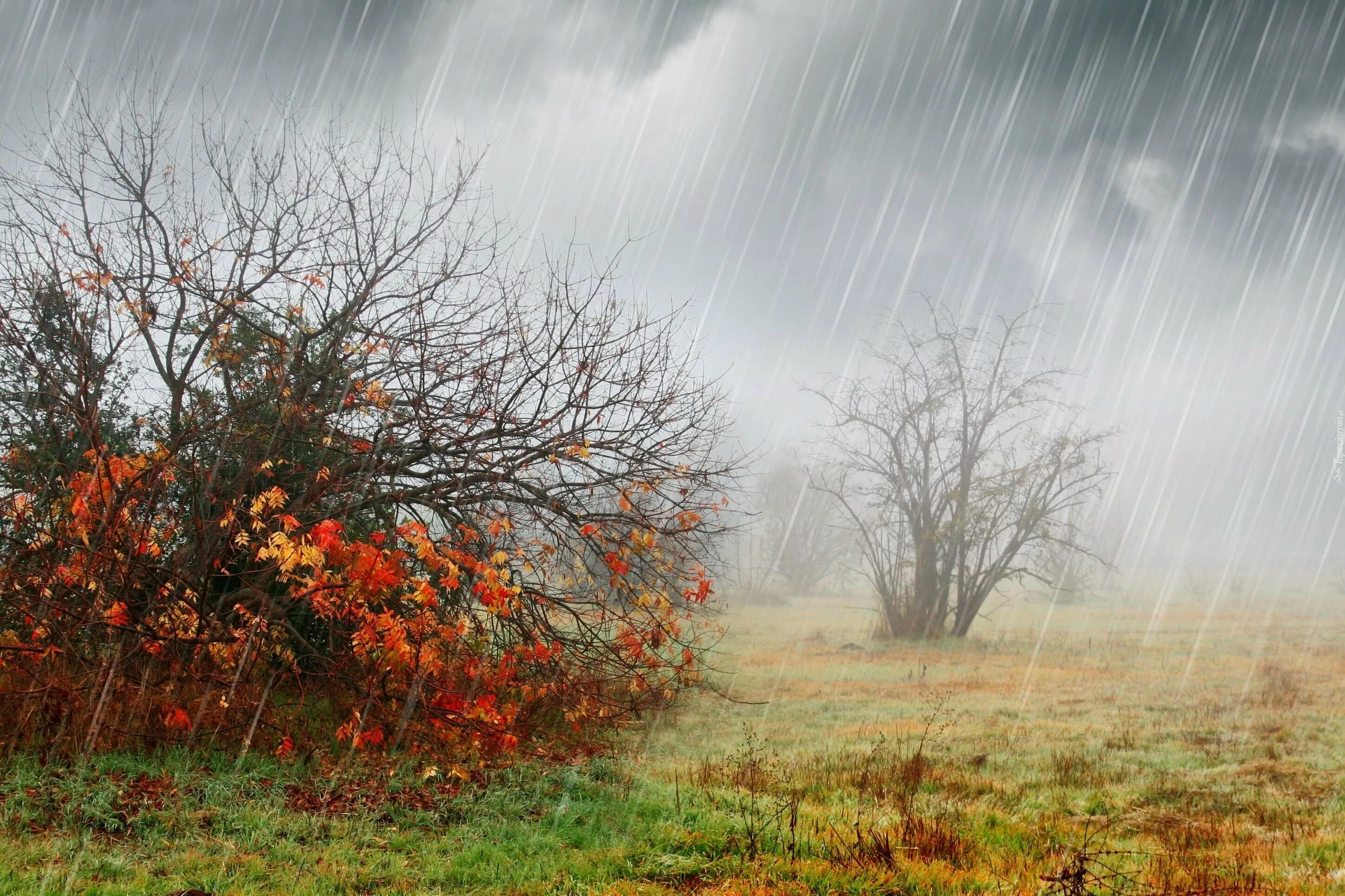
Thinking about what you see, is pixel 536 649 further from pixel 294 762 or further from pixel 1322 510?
pixel 1322 510

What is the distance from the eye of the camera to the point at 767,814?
20.0ft

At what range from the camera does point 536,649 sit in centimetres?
835

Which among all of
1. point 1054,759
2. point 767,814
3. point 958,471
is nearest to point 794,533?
point 958,471

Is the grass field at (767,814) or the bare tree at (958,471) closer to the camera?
the grass field at (767,814)

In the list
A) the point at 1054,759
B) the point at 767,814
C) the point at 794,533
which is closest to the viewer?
the point at 767,814

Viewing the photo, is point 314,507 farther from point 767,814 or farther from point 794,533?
point 794,533

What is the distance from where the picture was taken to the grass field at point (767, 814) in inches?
189

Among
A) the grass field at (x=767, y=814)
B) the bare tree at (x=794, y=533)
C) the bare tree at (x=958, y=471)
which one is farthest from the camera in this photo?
the bare tree at (x=794, y=533)

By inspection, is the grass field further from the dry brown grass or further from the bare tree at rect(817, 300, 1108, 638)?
the bare tree at rect(817, 300, 1108, 638)

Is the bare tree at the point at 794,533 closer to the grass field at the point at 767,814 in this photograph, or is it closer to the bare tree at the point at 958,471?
the bare tree at the point at 958,471

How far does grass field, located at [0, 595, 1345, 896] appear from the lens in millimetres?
4797

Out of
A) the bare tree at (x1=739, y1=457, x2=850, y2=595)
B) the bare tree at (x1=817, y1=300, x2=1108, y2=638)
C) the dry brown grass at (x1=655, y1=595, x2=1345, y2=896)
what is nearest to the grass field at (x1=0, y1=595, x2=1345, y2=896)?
the dry brown grass at (x1=655, y1=595, x2=1345, y2=896)

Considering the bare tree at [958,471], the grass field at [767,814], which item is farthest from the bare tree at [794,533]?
the grass field at [767,814]

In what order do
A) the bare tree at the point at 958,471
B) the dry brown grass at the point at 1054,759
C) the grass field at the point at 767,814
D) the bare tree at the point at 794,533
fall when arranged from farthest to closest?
1. the bare tree at the point at 794,533
2. the bare tree at the point at 958,471
3. the dry brown grass at the point at 1054,759
4. the grass field at the point at 767,814
